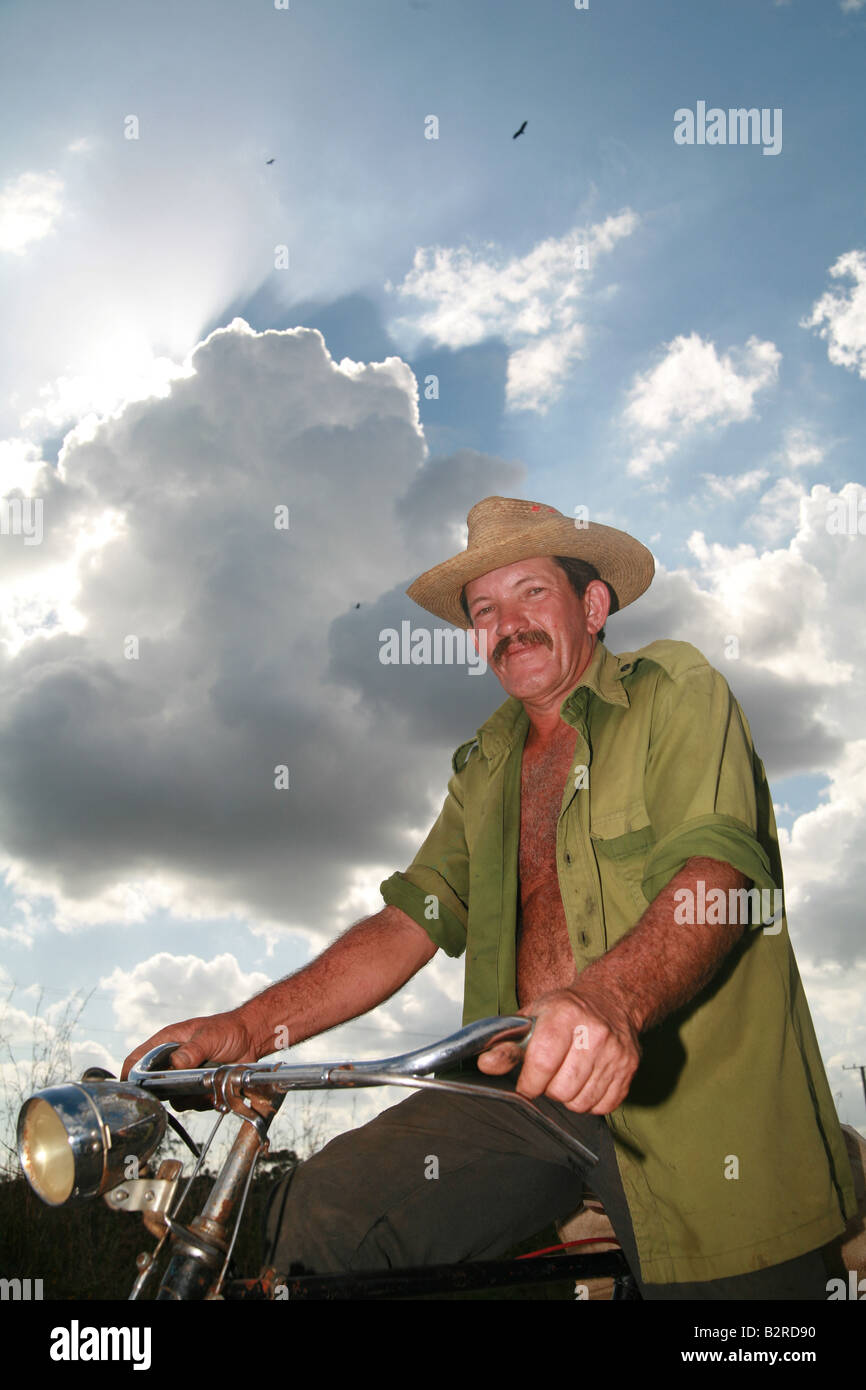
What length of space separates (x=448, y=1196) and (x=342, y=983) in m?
0.88

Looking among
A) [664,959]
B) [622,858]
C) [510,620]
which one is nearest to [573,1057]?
[664,959]

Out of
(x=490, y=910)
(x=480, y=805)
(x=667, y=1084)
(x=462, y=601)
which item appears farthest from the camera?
(x=462, y=601)

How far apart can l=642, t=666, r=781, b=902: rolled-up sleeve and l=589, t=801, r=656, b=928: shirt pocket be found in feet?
0.17

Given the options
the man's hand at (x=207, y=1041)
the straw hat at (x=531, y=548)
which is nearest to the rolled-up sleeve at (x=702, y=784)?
the straw hat at (x=531, y=548)

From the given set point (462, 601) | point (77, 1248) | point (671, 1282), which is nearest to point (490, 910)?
point (671, 1282)

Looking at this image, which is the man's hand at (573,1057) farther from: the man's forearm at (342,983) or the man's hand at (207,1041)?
the man's forearm at (342,983)

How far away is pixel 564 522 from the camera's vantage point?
13.1 ft

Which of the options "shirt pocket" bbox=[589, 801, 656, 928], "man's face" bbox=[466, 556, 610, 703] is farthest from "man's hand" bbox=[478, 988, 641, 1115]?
"man's face" bbox=[466, 556, 610, 703]

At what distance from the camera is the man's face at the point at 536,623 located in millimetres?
3834

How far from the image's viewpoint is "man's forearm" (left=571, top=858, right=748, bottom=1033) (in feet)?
6.08

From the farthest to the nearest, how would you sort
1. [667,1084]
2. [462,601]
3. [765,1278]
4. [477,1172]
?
[462,601]
[477,1172]
[667,1084]
[765,1278]

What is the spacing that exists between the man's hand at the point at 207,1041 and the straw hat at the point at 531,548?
85.8 inches
